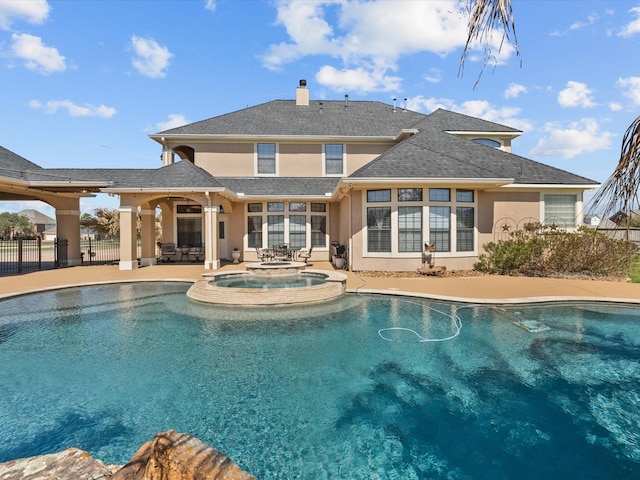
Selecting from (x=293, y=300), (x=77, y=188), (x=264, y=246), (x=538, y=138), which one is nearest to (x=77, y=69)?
(x=77, y=188)

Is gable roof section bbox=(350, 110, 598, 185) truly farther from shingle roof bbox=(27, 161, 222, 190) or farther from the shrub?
shingle roof bbox=(27, 161, 222, 190)

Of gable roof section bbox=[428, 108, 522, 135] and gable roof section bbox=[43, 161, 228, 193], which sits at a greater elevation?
gable roof section bbox=[428, 108, 522, 135]

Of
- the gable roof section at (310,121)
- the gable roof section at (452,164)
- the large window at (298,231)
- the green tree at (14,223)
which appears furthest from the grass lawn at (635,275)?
the green tree at (14,223)

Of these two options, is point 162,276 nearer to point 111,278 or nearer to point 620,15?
point 111,278

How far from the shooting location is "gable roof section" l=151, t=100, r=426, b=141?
19.2m

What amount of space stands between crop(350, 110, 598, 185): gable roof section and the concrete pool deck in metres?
4.08

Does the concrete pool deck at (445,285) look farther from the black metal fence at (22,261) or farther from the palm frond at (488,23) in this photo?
the palm frond at (488,23)

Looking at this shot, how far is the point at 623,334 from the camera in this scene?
24.0 ft

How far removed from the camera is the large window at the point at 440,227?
13.8 m

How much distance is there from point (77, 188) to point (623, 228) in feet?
66.0

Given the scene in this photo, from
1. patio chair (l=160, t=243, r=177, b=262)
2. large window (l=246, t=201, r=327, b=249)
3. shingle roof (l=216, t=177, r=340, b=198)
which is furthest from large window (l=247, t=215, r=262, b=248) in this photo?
Answer: patio chair (l=160, t=243, r=177, b=262)

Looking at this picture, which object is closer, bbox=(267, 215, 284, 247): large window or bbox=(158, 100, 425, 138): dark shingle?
bbox=(267, 215, 284, 247): large window

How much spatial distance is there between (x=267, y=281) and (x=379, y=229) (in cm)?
535

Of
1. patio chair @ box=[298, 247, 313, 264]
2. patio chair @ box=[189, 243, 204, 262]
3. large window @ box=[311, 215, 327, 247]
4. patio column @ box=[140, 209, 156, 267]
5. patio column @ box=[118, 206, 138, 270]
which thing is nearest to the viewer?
patio column @ box=[118, 206, 138, 270]
